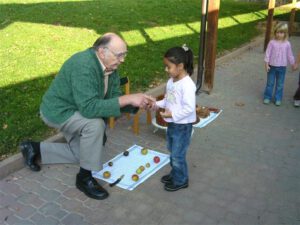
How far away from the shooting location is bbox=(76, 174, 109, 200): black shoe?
12.5ft

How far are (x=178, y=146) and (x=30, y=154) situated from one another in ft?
5.31

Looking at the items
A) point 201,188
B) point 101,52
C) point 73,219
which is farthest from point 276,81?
point 73,219

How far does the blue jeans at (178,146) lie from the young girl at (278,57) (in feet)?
10.1

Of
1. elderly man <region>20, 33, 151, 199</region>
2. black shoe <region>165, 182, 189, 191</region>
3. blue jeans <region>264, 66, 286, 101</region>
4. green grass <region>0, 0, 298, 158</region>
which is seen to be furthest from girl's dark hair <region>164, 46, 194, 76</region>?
blue jeans <region>264, 66, 286, 101</region>

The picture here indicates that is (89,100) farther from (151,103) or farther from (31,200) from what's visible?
(31,200)

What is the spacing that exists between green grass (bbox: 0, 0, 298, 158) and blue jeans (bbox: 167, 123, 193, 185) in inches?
72.2

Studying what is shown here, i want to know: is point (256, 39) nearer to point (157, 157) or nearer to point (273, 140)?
point (273, 140)

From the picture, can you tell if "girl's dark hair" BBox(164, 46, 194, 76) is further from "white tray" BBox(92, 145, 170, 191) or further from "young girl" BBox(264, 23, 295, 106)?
"young girl" BBox(264, 23, 295, 106)

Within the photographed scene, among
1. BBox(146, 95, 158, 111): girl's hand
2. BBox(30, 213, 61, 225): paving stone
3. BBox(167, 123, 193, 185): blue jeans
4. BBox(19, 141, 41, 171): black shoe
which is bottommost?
BBox(30, 213, 61, 225): paving stone

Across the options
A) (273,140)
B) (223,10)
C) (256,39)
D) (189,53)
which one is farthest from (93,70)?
(223,10)

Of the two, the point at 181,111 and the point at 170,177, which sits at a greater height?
the point at 181,111

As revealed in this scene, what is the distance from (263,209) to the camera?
368 centimetres

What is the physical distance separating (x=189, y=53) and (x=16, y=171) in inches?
89.4

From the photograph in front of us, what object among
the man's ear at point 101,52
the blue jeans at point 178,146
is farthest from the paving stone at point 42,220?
the man's ear at point 101,52
